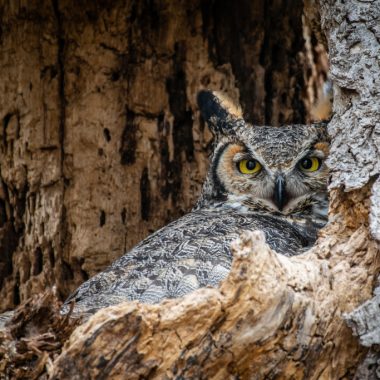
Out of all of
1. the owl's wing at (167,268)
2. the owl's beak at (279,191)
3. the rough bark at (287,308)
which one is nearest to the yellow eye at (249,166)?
the owl's beak at (279,191)

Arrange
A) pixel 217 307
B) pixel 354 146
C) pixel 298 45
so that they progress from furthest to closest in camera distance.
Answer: pixel 298 45 → pixel 354 146 → pixel 217 307

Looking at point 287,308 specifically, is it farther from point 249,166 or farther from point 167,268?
point 249,166

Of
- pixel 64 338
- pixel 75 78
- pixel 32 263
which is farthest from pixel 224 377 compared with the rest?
pixel 75 78

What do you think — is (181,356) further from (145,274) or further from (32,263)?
(32,263)

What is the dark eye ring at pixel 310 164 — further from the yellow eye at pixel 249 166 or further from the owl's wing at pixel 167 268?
the owl's wing at pixel 167 268

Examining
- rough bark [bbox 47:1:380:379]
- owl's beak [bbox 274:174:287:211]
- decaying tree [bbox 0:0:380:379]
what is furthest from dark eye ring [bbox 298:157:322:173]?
rough bark [bbox 47:1:380:379]

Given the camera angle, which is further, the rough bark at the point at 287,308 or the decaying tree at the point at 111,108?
the decaying tree at the point at 111,108

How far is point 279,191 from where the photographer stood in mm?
2844

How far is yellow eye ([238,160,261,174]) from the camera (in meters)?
2.96

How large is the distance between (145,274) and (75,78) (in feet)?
3.91

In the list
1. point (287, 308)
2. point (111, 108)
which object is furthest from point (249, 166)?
point (287, 308)

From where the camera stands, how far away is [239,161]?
299 cm

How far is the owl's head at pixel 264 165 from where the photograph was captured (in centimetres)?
287

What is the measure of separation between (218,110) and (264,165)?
13.4 inches
